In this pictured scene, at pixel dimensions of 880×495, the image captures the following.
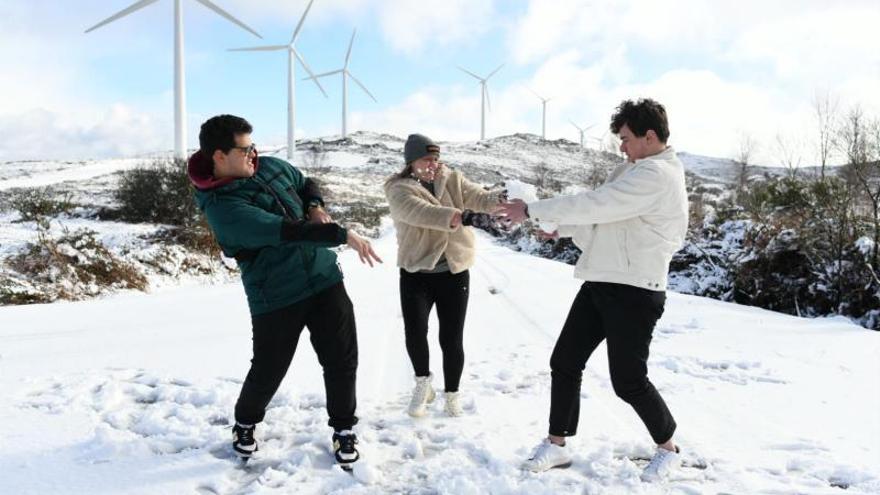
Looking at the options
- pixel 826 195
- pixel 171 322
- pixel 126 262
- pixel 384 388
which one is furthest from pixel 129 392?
pixel 826 195

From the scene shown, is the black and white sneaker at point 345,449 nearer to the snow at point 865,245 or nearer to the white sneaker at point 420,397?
the white sneaker at point 420,397

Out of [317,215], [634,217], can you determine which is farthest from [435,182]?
[634,217]

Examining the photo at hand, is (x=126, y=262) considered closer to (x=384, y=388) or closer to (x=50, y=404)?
(x=50, y=404)

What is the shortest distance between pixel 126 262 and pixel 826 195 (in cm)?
1162

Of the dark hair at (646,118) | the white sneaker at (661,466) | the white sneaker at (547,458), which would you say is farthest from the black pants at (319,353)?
the dark hair at (646,118)

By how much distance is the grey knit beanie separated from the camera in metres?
3.47

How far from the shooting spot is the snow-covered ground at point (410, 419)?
108 inches

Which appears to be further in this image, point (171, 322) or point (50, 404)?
point (171, 322)

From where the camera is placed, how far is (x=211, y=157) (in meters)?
2.68

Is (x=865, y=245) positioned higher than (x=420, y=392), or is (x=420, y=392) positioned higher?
(x=865, y=245)

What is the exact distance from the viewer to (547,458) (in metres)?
2.85

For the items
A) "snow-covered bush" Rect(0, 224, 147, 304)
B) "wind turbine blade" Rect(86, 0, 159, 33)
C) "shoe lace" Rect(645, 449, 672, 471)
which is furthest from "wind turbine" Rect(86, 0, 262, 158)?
"shoe lace" Rect(645, 449, 672, 471)

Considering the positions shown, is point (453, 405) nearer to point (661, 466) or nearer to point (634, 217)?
point (661, 466)

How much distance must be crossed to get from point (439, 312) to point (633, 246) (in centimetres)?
140
